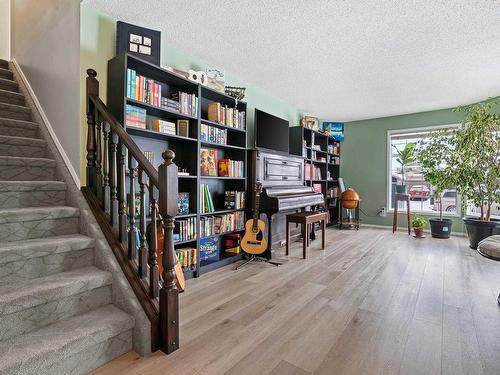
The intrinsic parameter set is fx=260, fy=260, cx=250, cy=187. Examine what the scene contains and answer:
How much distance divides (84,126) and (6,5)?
346cm

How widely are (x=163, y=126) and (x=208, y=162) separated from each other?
683mm

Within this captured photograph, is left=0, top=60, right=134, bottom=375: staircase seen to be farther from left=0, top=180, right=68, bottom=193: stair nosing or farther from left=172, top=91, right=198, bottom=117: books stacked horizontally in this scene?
left=172, top=91, right=198, bottom=117: books stacked horizontally

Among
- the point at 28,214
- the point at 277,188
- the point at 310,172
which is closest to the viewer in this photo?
the point at 28,214

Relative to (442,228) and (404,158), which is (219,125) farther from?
(442,228)

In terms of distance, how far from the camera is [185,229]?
2.65 meters

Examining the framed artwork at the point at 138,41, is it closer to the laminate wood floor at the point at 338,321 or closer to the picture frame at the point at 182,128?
the picture frame at the point at 182,128

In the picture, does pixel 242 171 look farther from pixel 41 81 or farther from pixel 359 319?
pixel 41 81

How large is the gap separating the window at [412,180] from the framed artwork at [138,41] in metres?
5.06

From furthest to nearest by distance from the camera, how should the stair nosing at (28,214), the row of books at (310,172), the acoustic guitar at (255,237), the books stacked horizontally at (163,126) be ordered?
the row of books at (310,172) < the acoustic guitar at (255,237) < the books stacked horizontally at (163,126) < the stair nosing at (28,214)

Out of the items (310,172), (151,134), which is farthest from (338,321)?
(310,172)

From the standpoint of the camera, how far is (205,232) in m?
2.89

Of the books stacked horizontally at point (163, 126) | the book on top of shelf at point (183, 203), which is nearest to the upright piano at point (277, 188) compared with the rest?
the book on top of shelf at point (183, 203)

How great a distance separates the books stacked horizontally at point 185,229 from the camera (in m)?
2.60

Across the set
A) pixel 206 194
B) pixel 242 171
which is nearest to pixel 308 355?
pixel 206 194
